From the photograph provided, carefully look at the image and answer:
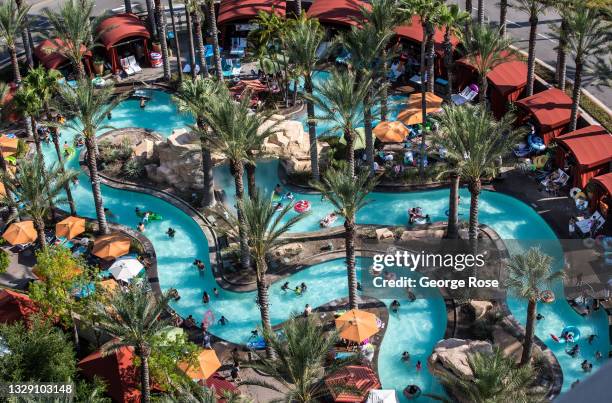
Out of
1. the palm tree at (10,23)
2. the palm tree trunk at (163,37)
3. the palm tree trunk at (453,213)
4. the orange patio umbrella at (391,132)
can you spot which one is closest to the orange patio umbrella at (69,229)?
the palm tree at (10,23)

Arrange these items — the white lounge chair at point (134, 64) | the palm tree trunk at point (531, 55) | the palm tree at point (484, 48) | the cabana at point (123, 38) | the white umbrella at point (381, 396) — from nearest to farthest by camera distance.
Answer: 1. the white umbrella at point (381, 396)
2. the palm tree at point (484, 48)
3. the palm tree trunk at point (531, 55)
4. the cabana at point (123, 38)
5. the white lounge chair at point (134, 64)

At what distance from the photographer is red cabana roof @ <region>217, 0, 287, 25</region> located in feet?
215

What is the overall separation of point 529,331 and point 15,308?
27025 millimetres

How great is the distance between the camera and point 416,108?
181 ft

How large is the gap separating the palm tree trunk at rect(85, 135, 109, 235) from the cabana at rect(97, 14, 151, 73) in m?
18.0

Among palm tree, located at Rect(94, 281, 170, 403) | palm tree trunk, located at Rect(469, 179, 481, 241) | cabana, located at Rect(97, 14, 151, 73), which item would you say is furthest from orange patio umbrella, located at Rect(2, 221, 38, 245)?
palm tree trunk, located at Rect(469, 179, 481, 241)

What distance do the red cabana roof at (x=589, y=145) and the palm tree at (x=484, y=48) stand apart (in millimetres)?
6018

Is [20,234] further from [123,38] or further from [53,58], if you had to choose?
[123,38]

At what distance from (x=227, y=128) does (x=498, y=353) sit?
1807cm

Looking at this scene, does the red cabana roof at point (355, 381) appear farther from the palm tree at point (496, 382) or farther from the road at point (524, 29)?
the road at point (524, 29)

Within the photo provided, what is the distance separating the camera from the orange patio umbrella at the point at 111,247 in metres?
46.5

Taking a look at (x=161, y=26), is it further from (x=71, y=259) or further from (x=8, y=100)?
(x=71, y=259)

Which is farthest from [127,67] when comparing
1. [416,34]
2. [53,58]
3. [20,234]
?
[416,34]

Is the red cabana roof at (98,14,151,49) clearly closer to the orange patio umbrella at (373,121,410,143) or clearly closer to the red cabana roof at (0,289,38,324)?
the orange patio umbrella at (373,121,410,143)
